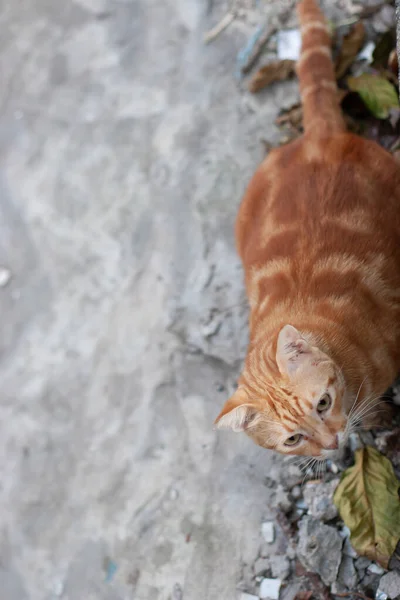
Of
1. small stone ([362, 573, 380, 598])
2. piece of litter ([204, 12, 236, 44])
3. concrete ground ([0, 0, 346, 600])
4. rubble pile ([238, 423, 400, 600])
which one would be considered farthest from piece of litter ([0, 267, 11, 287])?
small stone ([362, 573, 380, 598])

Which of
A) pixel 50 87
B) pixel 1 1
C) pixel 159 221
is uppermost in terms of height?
pixel 1 1

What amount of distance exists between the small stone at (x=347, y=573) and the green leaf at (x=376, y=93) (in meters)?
1.63

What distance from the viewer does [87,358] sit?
292cm

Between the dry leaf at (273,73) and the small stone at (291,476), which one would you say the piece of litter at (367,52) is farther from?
the small stone at (291,476)

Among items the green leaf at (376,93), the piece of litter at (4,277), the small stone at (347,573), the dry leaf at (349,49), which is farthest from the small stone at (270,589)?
the piece of litter at (4,277)

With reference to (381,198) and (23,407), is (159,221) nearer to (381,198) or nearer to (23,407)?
(23,407)

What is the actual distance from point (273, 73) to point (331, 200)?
1.18 m

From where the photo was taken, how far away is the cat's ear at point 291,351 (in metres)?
1.51

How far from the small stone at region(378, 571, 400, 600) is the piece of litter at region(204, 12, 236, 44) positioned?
101 inches

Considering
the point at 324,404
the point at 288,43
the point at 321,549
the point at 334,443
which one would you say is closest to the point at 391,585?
the point at 321,549

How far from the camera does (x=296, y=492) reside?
213 cm

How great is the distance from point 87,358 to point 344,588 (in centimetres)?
152

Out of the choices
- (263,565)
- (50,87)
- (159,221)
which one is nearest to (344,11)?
(159,221)

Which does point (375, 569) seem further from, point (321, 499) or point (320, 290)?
point (320, 290)
